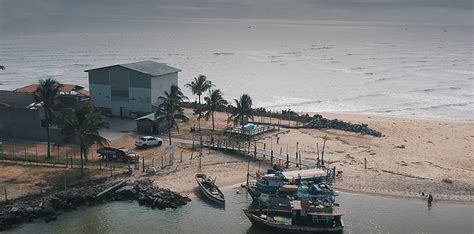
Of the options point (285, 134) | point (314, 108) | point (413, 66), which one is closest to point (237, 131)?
point (285, 134)

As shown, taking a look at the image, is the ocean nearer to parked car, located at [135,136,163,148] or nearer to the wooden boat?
parked car, located at [135,136,163,148]

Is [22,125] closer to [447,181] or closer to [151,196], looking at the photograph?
[151,196]

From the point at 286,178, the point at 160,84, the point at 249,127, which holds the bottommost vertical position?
the point at 286,178

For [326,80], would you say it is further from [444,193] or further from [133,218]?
[133,218]

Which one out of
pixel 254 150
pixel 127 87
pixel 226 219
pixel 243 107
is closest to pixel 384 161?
pixel 254 150

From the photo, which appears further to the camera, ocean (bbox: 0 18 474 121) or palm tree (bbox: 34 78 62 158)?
ocean (bbox: 0 18 474 121)

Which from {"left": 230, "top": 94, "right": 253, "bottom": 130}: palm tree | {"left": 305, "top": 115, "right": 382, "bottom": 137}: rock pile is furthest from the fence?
{"left": 305, "top": 115, "right": 382, "bottom": 137}: rock pile
